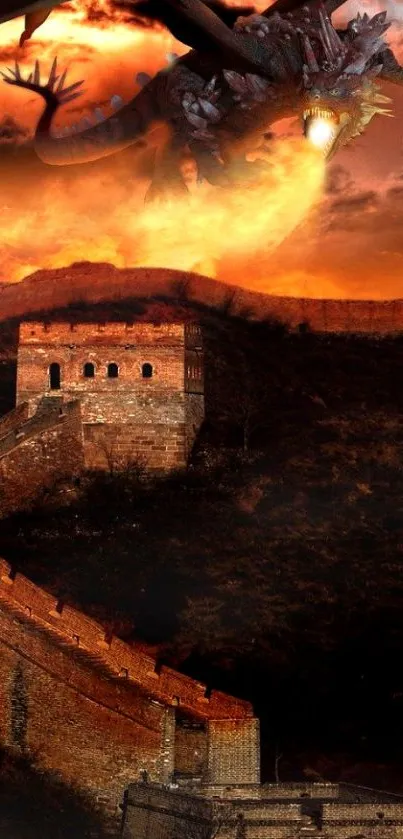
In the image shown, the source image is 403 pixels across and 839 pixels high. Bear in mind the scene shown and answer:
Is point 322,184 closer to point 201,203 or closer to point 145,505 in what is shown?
point 201,203

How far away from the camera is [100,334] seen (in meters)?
19.3

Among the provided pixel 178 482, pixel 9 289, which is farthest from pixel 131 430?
pixel 9 289

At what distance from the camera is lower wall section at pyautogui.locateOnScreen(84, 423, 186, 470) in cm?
1866

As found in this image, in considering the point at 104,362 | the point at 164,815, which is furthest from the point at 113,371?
the point at 164,815

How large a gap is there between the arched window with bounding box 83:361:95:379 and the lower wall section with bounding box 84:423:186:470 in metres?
0.71

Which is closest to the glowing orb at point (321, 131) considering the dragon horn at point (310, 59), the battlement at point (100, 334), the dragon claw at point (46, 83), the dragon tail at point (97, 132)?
the dragon horn at point (310, 59)

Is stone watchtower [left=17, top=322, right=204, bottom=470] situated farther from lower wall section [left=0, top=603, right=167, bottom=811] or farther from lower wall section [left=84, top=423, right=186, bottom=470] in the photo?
lower wall section [left=0, top=603, right=167, bottom=811]

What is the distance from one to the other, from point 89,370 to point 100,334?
517 mm

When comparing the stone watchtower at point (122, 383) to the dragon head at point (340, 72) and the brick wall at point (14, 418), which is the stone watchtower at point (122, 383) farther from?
the dragon head at point (340, 72)

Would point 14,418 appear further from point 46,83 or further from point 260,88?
point 260,88

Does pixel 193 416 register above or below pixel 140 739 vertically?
above

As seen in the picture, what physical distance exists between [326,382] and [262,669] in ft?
25.7

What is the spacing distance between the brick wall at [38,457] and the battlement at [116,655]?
15.5 ft

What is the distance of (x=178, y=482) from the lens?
18438 millimetres
